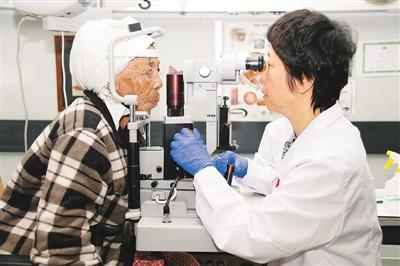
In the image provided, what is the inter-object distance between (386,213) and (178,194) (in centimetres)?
100

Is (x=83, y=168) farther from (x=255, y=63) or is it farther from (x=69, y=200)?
(x=255, y=63)

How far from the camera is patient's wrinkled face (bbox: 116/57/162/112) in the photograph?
4.16 ft

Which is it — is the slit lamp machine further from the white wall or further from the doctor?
the white wall

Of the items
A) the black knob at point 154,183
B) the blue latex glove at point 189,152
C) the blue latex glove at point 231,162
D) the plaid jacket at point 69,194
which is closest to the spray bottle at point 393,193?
the blue latex glove at point 231,162

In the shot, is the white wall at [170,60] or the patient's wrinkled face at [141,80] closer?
the patient's wrinkled face at [141,80]

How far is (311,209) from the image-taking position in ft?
3.30

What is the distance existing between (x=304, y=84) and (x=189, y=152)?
39cm

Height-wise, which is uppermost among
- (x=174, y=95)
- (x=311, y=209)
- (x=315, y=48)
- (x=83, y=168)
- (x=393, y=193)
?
(x=315, y=48)

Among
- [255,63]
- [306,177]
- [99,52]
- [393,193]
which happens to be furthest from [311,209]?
[393,193]

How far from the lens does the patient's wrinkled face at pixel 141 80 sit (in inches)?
49.9

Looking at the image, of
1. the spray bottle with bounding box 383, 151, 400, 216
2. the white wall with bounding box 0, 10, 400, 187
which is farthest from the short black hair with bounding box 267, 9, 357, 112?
the white wall with bounding box 0, 10, 400, 187

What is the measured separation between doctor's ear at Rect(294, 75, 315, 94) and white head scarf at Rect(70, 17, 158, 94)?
0.50 metres

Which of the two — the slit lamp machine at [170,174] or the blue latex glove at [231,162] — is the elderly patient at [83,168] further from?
the blue latex glove at [231,162]

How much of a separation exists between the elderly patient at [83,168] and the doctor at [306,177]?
217 millimetres
